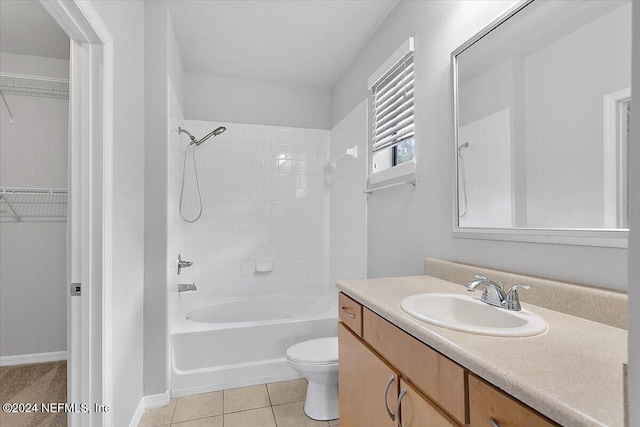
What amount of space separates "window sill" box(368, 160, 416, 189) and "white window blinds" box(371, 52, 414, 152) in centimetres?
17

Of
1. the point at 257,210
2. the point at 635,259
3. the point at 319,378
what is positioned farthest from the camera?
the point at 257,210

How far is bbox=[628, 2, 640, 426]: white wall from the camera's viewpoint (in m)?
0.34

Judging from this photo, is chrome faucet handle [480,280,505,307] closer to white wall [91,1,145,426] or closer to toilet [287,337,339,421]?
toilet [287,337,339,421]

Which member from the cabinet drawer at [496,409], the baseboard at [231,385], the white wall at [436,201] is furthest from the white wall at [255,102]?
the cabinet drawer at [496,409]

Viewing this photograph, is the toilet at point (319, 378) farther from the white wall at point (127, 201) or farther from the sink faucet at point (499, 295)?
the sink faucet at point (499, 295)

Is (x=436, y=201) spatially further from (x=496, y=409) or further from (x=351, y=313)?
(x=496, y=409)

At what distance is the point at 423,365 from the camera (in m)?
0.88

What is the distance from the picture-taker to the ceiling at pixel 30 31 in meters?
1.98

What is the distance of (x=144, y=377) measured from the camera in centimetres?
202

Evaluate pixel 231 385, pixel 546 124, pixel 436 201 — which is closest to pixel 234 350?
pixel 231 385

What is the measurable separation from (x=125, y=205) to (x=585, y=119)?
204 cm

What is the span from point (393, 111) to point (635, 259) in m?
1.91

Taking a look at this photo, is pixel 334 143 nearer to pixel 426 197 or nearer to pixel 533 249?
pixel 426 197

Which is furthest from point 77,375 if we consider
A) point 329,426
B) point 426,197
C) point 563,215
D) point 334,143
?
point 334,143
